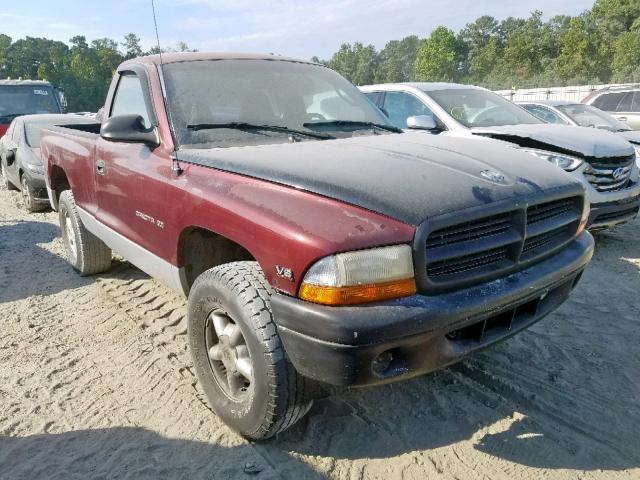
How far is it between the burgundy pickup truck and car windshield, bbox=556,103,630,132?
6767 millimetres

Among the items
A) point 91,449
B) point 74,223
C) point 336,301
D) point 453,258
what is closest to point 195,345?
point 91,449

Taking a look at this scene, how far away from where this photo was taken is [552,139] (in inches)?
211

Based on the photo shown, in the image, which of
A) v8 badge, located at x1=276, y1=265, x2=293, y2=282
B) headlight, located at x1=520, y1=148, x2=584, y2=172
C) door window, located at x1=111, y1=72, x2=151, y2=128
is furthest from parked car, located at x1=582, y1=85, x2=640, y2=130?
v8 badge, located at x1=276, y1=265, x2=293, y2=282

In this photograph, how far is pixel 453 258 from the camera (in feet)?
6.72

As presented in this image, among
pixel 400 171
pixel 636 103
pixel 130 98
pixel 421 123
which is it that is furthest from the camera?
pixel 636 103

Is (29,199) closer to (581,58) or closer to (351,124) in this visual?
(351,124)

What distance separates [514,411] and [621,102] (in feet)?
34.7

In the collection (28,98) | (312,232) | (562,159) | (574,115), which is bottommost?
(562,159)

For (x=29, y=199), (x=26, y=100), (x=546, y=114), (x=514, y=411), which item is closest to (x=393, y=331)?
(x=514, y=411)

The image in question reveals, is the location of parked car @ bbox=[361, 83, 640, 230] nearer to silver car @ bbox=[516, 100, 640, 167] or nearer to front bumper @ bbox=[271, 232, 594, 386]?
silver car @ bbox=[516, 100, 640, 167]

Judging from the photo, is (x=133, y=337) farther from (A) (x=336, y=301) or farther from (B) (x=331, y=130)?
(A) (x=336, y=301)

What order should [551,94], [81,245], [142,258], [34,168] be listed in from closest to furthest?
1. [142,258]
2. [81,245]
3. [34,168]
4. [551,94]

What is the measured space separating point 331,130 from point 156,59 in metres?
1.28

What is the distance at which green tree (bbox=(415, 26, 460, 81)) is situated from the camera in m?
78.3
